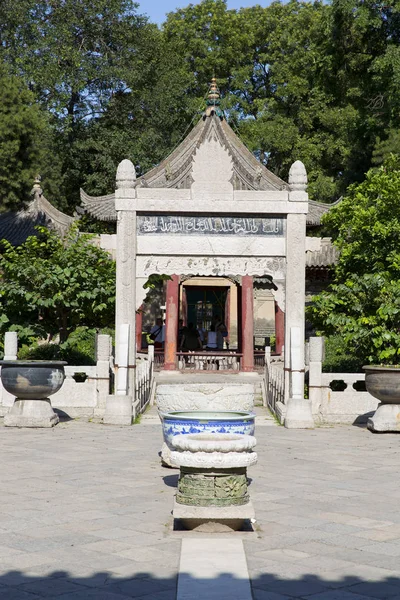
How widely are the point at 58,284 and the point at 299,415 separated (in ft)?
20.0

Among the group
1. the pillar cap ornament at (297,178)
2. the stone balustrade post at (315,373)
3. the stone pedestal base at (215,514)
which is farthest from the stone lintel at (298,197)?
the stone pedestal base at (215,514)

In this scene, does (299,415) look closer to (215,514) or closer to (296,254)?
(296,254)

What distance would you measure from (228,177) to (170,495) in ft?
28.7

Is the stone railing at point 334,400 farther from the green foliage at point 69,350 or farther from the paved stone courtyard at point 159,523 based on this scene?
the green foliage at point 69,350

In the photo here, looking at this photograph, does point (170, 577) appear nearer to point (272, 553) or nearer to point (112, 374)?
point (272, 553)

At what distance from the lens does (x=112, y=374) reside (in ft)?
57.6

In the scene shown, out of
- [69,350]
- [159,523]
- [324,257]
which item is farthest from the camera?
[324,257]

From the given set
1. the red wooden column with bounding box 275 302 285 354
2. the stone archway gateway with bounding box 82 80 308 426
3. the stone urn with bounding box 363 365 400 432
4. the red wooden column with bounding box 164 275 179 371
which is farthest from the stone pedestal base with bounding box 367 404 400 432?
the red wooden column with bounding box 275 302 285 354

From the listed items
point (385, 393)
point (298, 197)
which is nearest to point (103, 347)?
point (298, 197)

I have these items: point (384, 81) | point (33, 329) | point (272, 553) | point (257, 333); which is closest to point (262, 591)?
point (272, 553)

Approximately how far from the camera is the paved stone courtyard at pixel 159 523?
552 cm

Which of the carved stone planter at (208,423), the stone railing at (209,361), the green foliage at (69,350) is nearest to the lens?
the carved stone planter at (208,423)

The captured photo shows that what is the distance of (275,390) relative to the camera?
55.5ft

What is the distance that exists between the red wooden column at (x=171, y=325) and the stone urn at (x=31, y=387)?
28.2 ft
